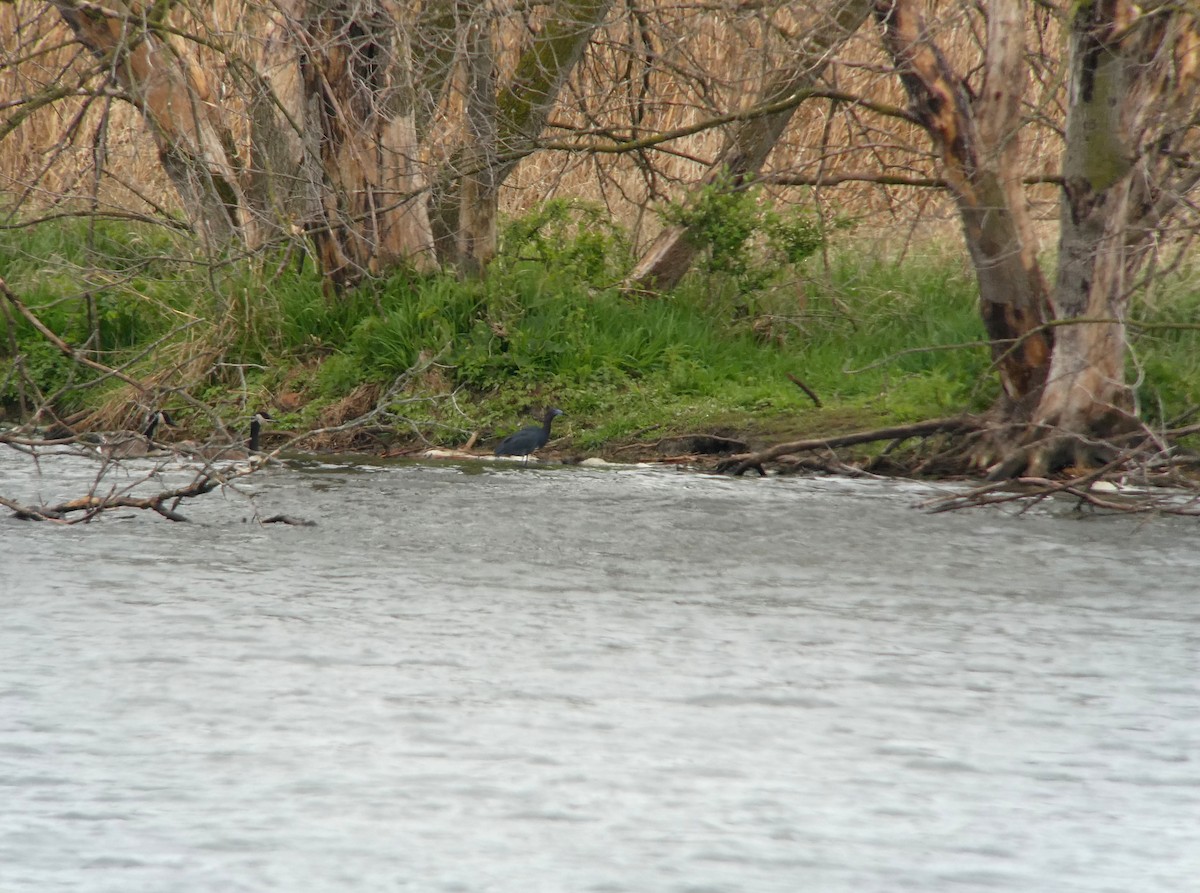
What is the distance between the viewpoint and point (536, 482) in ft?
33.2

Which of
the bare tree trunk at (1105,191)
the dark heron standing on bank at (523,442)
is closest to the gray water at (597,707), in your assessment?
the bare tree trunk at (1105,191)

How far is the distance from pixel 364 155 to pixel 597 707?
27.2ft

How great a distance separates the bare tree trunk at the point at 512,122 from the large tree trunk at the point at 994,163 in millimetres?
3155

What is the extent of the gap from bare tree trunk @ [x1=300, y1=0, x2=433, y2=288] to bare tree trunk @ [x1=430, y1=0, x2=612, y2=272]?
263mm

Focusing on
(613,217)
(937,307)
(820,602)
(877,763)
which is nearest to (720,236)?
(937,307)

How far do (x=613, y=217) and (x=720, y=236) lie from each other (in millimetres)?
3159

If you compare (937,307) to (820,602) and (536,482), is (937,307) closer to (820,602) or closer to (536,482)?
(536,482)

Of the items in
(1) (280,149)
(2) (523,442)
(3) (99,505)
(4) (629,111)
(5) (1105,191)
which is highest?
(4) (629,111)


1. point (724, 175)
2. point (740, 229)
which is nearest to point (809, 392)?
point (740, 229)

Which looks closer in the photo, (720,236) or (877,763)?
(877,763)

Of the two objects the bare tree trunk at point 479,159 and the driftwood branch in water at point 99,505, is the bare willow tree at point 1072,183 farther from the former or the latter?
the driftwood branch in water at point 99,505

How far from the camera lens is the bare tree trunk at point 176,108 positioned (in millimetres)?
10688

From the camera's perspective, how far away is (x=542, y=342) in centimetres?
1245

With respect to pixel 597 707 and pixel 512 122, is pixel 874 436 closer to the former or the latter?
pixel 512 122
